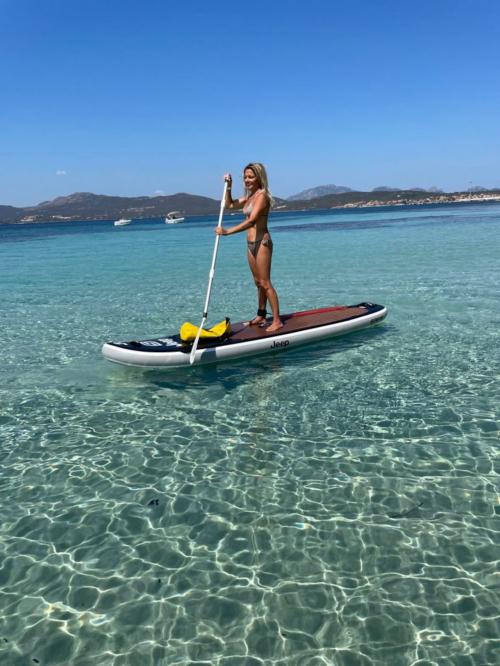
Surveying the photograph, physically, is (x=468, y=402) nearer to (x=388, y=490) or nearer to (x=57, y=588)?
(x=388, y=490)

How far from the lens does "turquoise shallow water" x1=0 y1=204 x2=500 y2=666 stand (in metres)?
3.79

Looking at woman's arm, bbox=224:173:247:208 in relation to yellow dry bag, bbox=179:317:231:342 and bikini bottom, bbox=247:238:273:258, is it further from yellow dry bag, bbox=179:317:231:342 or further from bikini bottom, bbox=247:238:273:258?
yellow dry bag, bbox=179:317:231:342

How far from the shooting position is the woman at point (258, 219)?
32.3ft

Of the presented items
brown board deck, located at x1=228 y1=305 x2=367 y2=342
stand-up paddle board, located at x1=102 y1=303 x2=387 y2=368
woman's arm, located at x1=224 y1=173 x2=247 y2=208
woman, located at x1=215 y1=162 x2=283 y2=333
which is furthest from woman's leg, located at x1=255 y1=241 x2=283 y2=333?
woman's arm, located at x1=224 y1=173 x2=247 y2=208

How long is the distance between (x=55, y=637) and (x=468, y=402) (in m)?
6.20

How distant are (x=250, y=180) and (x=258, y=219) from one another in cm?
76

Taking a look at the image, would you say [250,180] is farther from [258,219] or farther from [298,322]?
[298,322]

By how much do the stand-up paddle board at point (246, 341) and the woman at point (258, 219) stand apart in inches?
15.2

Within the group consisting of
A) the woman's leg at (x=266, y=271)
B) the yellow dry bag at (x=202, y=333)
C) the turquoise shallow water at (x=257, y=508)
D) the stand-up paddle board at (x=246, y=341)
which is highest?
the woman's leg at (x=266, y=271)

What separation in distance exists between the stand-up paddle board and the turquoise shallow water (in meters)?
0.31

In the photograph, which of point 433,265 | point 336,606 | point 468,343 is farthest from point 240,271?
point 336,606

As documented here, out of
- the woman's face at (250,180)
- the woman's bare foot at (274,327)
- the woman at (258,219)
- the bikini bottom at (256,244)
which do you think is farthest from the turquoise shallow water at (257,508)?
the woman's face at (250,180)

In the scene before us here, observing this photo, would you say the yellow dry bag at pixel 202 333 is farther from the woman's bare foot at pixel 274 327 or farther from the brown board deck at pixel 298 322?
the woman's bare foot at pixel 274 327

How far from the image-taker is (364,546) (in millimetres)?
4617
